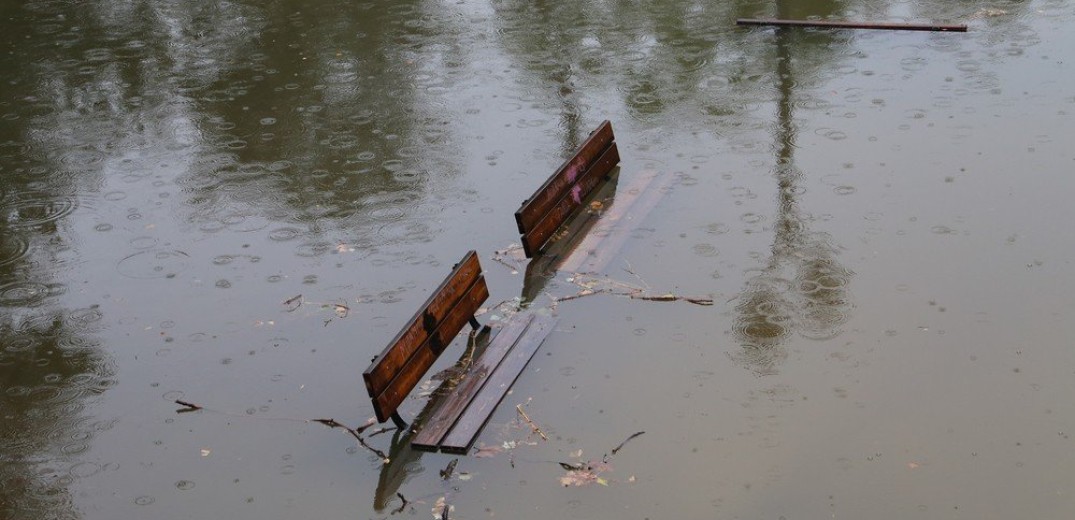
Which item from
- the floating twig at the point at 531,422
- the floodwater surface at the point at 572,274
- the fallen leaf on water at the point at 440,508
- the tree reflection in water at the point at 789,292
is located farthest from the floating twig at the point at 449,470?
the tree reflection in water at the point at 789,292

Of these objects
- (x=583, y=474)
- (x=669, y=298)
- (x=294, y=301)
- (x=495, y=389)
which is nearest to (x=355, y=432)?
(x=495, y=389)

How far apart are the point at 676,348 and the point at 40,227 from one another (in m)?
5.95

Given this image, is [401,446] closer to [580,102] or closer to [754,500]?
[754,500]

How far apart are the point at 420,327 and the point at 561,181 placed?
2.64 meters

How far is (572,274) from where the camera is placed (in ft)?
28.4

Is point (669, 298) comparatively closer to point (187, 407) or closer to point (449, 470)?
point (449, 470)

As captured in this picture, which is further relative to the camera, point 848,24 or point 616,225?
point 848,24

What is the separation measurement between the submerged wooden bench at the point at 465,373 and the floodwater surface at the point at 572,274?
0.48ft

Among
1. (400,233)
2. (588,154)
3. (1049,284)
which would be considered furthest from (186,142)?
(1049,284)

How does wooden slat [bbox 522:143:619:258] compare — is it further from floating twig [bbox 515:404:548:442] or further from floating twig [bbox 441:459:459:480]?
floating twig [bbox 441:459:459:480]

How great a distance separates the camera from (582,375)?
24.3 feet

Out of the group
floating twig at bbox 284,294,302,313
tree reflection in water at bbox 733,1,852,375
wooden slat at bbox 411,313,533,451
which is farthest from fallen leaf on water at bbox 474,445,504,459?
floating twig at bbox 284,294,302,313

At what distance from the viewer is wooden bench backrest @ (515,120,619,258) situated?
8742 mm

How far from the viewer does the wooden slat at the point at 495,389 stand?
6766 mm
